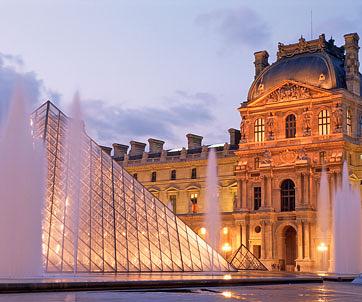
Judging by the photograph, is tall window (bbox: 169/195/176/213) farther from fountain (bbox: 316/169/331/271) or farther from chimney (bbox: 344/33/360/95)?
chimney (bbox: 344/33/360/95)

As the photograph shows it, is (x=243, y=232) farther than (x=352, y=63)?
Yes

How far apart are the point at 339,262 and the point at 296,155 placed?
11.2m

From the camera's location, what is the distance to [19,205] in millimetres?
19531

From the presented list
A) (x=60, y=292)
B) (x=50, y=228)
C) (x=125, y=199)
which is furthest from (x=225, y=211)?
(x=60, y=292)

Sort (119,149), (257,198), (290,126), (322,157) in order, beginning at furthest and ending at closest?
(119,149) → (257,198) → (290,126) → (322,157)

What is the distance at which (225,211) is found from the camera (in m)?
53.9

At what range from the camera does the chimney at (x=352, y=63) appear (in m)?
48.9

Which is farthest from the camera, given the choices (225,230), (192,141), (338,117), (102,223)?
(192,141)

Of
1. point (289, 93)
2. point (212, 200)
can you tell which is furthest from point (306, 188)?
point (212, 200)

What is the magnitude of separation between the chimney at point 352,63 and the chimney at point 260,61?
6.80m

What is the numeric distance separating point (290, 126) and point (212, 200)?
829 cm

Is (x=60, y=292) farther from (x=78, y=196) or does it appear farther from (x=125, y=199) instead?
(x=125, y=199)

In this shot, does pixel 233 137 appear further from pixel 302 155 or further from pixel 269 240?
pixel 269 240

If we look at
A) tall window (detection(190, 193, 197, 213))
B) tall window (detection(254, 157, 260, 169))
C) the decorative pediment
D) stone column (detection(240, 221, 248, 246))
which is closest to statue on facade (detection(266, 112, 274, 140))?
the decorative pediment
